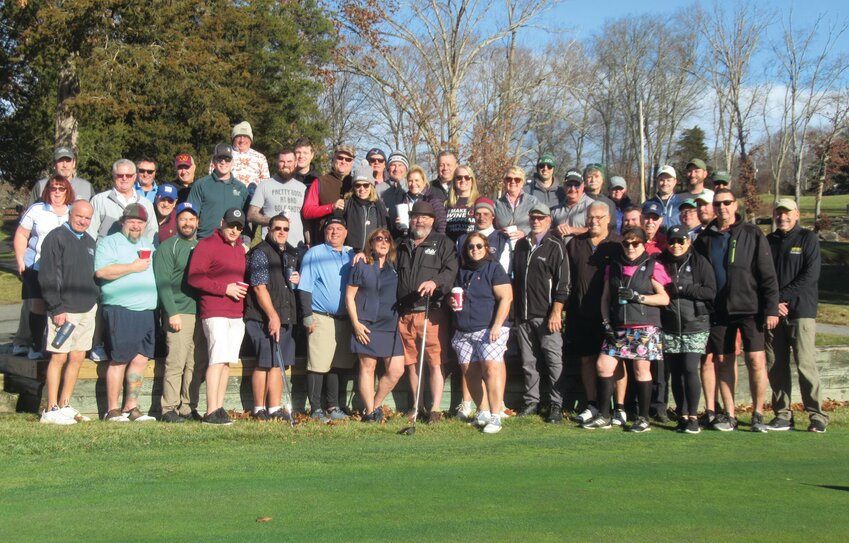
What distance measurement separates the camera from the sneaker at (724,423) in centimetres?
870

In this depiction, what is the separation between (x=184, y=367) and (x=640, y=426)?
4524mm

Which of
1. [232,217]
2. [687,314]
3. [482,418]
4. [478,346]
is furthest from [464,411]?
[232,217]

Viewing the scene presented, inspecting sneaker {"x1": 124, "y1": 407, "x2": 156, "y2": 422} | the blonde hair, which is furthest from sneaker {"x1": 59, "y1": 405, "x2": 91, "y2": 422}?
the blonde hair

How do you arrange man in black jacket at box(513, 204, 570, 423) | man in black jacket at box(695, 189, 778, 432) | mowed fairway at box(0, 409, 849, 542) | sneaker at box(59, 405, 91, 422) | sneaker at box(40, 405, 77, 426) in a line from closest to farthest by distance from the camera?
mowed fairway at box(0, 409, 849, 542)
sneaker at box(40, 405, 77, 426)
sneaker at box(59, 405, 91, 422)
man in black jacket at box(695, 189, 778, 432)
man in black jacket at box(513, 204, 570, 423)

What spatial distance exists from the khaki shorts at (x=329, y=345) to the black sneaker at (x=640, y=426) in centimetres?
288

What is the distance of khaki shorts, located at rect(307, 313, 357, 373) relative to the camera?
9.00m

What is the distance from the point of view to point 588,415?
880 centimetres

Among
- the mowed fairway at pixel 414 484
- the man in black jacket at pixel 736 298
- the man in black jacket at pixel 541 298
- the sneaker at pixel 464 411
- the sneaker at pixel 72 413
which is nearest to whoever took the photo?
the mowed fairway at pixel 414 484

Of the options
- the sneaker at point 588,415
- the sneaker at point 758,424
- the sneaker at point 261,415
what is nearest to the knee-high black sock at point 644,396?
the sneaker at point 588,415

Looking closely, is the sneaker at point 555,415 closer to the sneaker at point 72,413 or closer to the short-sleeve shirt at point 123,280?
the short-sleeve shirt at point 123,280

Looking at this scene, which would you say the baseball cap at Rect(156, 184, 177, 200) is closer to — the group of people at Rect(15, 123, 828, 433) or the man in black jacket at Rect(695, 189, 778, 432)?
the group of people at Rect(15, 123, 828, 433)

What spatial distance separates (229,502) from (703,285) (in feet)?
16.6

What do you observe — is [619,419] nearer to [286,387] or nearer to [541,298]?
[541,298]

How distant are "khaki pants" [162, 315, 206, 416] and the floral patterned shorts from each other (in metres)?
4.11
